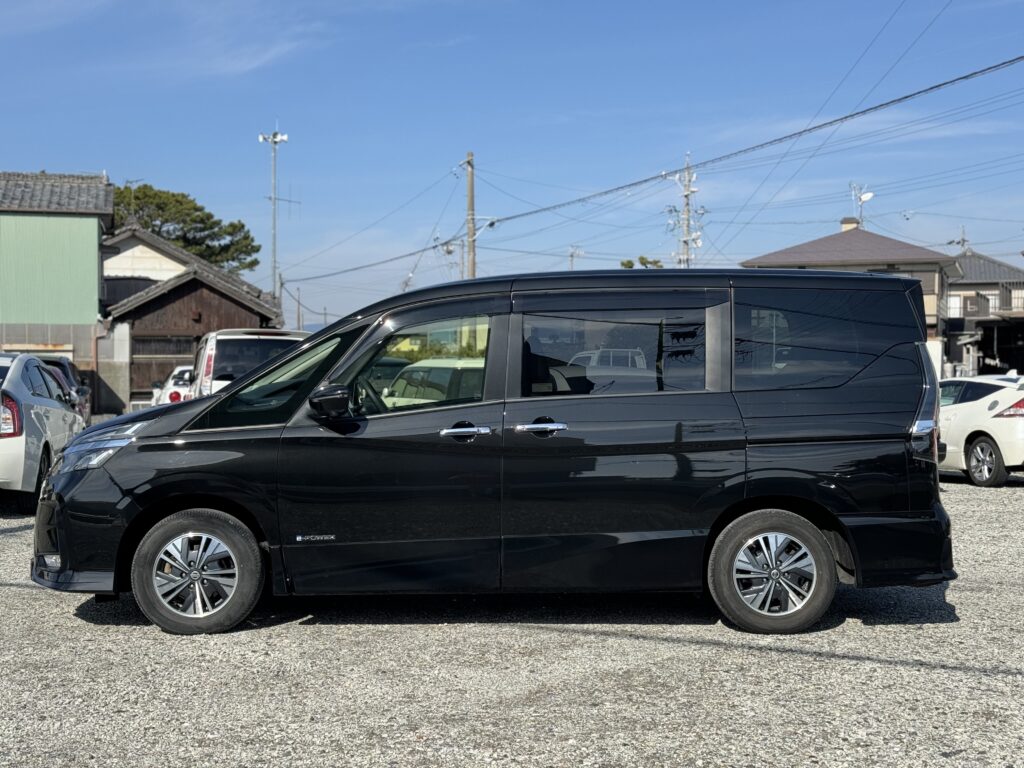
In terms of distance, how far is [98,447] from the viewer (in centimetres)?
608

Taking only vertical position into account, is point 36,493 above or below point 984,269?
below

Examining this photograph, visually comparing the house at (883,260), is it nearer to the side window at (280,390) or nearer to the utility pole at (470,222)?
the utility pole at (470,222)

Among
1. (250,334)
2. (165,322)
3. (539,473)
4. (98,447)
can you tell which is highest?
(165,322)

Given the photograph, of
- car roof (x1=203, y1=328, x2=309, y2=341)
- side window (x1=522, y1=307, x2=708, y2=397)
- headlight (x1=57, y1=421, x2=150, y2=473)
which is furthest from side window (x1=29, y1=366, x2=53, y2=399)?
side window (x1=522, y1=307, x2=708, y2=397)

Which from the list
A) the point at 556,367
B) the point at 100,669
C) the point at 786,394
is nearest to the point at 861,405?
the point at 786,394

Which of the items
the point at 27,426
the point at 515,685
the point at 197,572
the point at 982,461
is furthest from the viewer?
the point at 982,461

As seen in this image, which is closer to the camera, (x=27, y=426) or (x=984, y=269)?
(x=27, y=426)

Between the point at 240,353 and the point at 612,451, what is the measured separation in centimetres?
906

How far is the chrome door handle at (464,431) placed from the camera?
19.6ft

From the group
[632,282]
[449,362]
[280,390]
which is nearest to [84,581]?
[280,390]

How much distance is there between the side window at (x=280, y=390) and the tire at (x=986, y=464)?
400 inches

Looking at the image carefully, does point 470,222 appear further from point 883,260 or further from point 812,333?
point 812,333

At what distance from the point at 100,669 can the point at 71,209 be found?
107 ft

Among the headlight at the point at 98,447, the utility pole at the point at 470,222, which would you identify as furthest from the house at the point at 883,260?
the headlight at the point at 98,447
